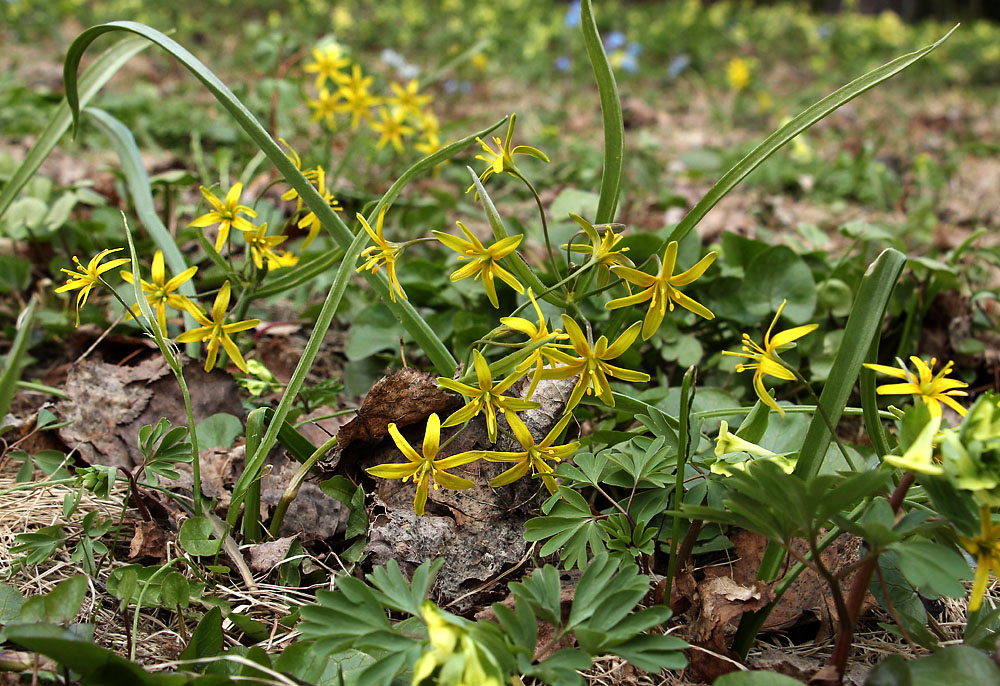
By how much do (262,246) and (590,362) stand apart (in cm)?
77

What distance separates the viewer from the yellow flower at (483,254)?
3.43ft

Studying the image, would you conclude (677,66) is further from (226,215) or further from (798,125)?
(226,215)

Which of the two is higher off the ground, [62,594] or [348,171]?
[348,171]

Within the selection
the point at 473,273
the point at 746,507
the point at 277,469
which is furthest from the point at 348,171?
the point at 746,507

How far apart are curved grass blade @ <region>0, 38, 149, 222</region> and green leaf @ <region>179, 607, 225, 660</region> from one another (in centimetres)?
122

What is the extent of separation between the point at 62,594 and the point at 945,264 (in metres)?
2.05

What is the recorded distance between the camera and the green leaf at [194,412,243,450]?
1466 millimetres

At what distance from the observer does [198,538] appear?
1.20 meters

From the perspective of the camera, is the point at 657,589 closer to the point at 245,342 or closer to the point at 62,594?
the point at 62,594

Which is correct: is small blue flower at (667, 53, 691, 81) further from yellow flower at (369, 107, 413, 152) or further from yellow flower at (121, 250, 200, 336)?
yellow flower at (121, 250, 200, 336)

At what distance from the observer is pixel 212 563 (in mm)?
1265

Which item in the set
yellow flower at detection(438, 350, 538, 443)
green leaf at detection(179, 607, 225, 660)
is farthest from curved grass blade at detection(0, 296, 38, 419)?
yellow flower at detection(438, 350, 538, 443)

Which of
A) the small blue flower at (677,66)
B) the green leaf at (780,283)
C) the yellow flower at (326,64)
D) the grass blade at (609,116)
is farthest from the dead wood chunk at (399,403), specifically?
the small blue flower at (677,66)

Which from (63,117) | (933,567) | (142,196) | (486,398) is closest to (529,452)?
(486,398)
